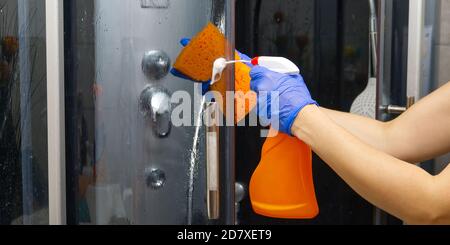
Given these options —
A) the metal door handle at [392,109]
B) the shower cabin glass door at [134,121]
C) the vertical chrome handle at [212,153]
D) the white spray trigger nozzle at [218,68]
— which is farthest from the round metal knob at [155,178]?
the metal door handle at [392,109]

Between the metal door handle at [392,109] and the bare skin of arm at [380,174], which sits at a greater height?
the metal door handle at [392,109]

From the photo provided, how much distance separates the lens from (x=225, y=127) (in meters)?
1.07

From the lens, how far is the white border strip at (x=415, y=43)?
1401mm

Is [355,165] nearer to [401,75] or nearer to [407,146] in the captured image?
[407,146]

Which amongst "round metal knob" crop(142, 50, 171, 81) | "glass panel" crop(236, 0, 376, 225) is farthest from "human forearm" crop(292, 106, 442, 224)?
"glass panel" crop(236, 0, 376, 225)

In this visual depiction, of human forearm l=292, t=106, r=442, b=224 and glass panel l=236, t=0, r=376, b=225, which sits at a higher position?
glass panel l=236, t=0, r=376, b=225

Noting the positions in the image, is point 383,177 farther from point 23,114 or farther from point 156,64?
point 23,114

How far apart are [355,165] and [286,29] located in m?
0.92

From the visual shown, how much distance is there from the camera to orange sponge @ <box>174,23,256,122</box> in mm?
1071

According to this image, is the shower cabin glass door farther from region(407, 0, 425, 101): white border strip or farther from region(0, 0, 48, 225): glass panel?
region(407, 0, 425, 101): white border strip

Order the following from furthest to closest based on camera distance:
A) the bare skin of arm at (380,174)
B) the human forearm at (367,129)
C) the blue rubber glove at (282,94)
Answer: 1. the human forearm at (367,129)
2. the blue rubber glove at (282,94)
3. the bare skin of arm at (380,174)

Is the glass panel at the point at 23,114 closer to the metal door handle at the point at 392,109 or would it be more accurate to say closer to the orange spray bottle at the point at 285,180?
the orange spray bottle at the point at 285,180

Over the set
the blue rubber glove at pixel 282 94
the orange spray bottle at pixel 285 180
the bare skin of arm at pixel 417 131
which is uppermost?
the blue rubber glove at pixel 282 94

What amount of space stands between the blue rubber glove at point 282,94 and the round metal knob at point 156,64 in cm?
19
